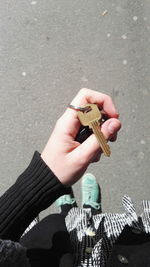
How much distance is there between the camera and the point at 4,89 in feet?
6.76

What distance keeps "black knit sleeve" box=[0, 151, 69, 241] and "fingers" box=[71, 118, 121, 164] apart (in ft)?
0.41

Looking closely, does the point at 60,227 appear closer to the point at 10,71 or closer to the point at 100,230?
the point at 100,230

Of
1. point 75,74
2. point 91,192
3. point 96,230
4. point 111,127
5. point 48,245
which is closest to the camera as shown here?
point 111,127

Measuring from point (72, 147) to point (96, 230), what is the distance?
1.57 ft

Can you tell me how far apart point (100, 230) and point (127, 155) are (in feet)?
1.73

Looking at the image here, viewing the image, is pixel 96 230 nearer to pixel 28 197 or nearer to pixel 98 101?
pixel 28 197

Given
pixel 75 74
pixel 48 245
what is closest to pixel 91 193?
pixel 48 245

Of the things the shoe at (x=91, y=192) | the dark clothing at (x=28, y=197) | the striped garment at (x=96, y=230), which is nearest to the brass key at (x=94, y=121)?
the dark clothing at (x=28, y=197)

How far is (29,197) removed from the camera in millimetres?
1189

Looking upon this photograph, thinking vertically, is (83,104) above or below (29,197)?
above

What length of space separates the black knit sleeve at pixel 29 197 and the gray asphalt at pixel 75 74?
72 cm

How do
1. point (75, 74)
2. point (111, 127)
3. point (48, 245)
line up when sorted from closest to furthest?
1. point (111, 127)
2. point (48, 245)
3. point (75, 74)

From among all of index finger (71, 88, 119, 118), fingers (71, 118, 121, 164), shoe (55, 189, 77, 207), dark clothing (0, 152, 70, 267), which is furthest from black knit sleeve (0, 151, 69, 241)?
shoe (55, 189, 77, 207)

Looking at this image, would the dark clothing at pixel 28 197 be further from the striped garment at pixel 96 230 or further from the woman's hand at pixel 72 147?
the striped garment at pixel 96 230
